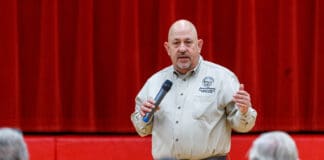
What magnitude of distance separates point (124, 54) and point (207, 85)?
3.42 feet

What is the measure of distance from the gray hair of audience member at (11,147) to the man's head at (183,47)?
151 cm

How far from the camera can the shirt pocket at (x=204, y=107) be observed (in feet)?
12.3

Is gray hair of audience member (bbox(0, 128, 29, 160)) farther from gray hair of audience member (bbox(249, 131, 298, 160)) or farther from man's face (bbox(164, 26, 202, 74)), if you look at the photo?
man's face (bbox(164, 26, 202, 74))

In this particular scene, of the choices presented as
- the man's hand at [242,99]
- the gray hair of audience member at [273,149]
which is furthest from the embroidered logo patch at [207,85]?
the gray hair of audience member at [273,149]

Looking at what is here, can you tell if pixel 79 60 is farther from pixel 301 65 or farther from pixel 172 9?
pixel 301 65

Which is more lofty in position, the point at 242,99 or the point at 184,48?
the point at 184,48

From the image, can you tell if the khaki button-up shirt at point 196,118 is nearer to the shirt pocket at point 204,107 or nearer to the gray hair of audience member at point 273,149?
the shirt pocket at point 204,107

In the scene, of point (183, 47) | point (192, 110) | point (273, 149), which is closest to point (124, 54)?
point (183, 47)

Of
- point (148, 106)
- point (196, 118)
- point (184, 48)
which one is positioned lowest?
point (196, 118)

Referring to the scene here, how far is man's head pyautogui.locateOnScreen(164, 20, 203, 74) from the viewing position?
150 inches

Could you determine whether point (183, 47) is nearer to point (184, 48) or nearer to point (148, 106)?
point (184, 48)

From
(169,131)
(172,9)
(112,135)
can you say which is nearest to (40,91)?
(112,135)

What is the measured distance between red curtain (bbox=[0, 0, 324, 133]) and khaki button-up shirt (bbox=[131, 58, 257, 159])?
914 millimetres

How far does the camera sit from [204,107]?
3766 millimetres
